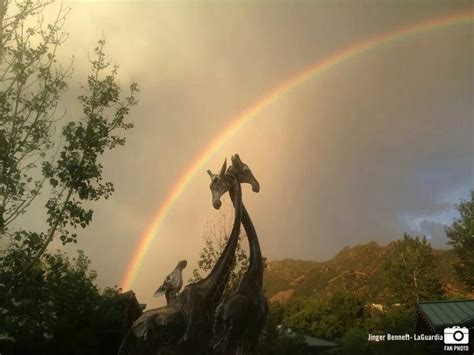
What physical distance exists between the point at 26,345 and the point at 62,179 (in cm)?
1068

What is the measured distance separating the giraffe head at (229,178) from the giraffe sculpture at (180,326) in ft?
8.70

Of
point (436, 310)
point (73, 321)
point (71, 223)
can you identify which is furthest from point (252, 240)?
point (436, 310)

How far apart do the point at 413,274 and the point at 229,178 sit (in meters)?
45.9

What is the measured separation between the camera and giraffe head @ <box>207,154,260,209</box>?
13.2 m

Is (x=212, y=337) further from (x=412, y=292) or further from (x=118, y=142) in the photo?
(x=412, y=292)

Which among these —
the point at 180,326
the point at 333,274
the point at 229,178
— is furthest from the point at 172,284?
the point at 333,274

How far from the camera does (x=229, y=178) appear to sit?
13391 mm

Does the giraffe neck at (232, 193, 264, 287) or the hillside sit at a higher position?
the hillside

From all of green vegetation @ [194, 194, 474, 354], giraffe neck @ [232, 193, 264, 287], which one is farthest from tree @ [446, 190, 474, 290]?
giraffe neck @ [232, 193, 264, 287]

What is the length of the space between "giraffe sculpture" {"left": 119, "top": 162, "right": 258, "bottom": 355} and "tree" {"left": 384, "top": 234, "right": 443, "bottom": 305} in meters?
46.2

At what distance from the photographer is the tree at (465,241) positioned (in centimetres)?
4166

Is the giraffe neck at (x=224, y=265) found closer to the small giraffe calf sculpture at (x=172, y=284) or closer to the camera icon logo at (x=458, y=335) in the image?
the small giraffe calf sculpture at (x=172, y=284)

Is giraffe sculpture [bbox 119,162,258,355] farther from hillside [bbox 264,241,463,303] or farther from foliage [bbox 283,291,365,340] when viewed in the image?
hillside [bbox 264,241,463,303]

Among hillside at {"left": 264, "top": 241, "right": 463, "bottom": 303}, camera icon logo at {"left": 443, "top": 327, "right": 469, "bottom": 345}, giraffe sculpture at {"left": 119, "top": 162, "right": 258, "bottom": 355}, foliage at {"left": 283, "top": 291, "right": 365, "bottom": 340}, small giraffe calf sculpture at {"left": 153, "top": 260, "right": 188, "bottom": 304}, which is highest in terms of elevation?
hillside at {"left": 264, "top": 241, "right": 463, "bottom": 303}
